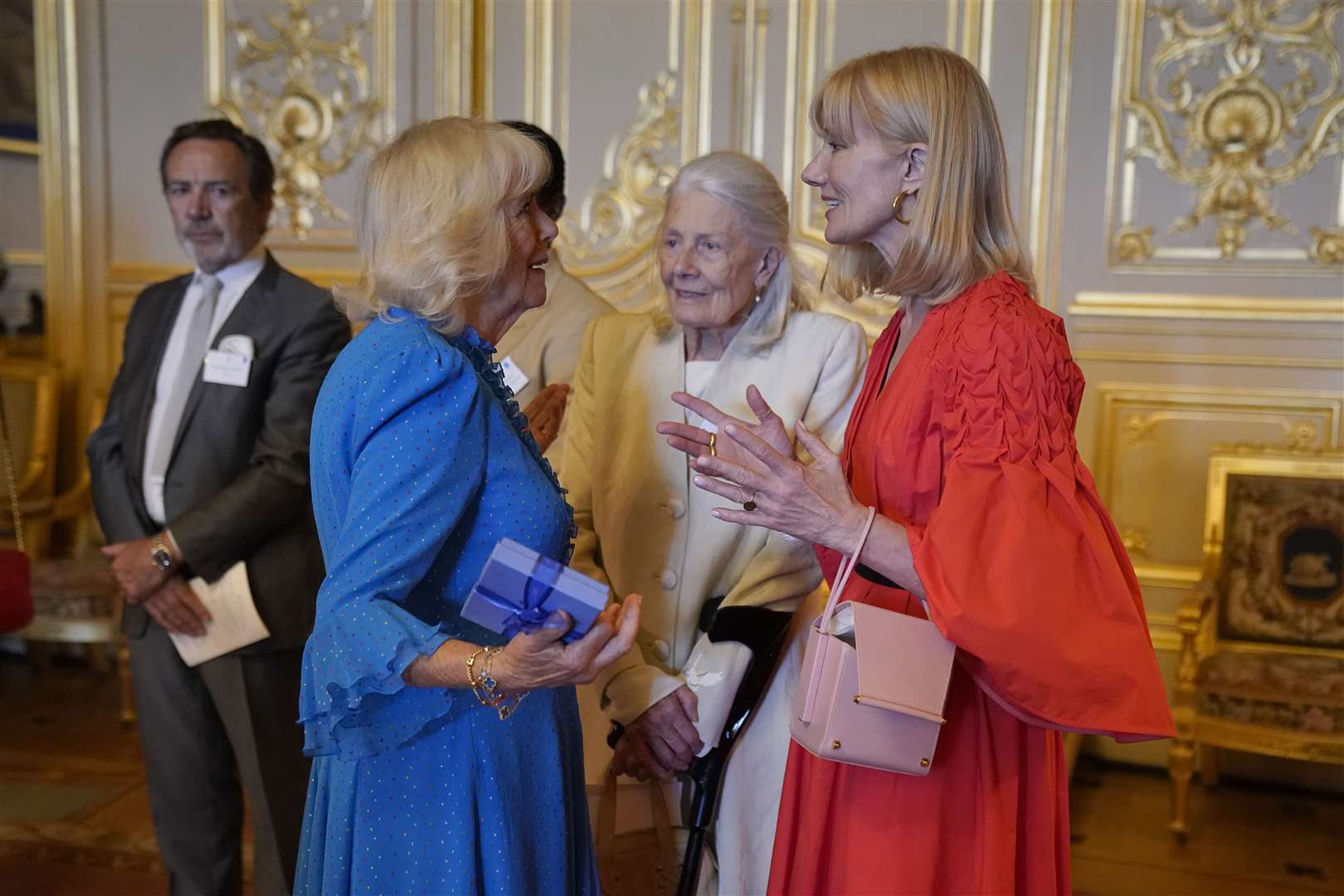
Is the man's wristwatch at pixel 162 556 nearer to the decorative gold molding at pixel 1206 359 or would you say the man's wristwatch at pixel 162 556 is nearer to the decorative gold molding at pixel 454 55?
the decorative gold molding at pixel 454 55

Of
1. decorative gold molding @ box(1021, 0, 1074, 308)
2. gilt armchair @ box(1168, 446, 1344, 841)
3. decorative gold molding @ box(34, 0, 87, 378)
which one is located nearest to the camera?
gilt armchair @ box(1168, 446, 1344, 841)

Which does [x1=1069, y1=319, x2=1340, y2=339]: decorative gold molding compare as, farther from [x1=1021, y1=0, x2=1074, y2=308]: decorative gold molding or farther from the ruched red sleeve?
the ruched red sleeve

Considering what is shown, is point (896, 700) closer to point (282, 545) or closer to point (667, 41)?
point (282, 545)

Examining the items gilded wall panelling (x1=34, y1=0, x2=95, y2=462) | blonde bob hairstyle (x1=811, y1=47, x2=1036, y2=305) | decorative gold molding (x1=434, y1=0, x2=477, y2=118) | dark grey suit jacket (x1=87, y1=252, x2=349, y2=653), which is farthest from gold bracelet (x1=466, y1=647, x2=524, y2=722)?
gilded wall panelling (x1=34, y1=0, x2=95, y2=462)

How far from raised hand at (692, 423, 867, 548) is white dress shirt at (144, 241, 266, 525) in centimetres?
177

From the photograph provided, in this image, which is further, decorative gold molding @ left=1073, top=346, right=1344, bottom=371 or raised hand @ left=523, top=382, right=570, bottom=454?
decorative gold molding @ left=1073, top=346, right=1344, bottom=371

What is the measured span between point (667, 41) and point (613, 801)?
379cm

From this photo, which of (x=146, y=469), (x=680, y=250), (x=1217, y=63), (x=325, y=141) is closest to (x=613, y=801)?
(x=680, y=250)

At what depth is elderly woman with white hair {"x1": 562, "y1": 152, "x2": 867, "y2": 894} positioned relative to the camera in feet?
6.77

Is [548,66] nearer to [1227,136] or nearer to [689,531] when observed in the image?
[1227,136]

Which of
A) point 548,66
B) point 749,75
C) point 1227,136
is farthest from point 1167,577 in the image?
point 548,66

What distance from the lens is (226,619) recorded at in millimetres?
2742

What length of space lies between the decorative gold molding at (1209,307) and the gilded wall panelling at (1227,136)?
0.11 meters

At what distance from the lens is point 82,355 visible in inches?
224
